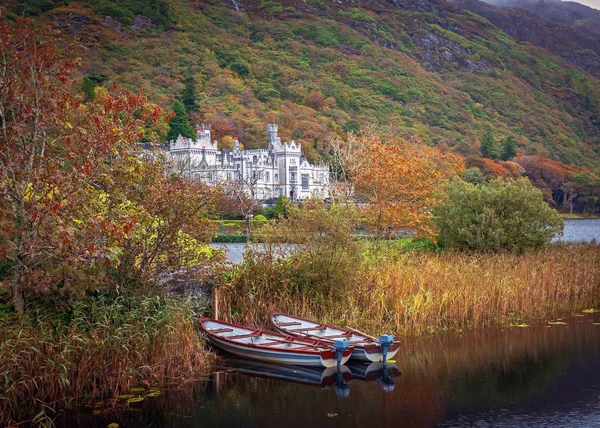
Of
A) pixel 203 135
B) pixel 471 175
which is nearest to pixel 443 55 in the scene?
pixel 203 135

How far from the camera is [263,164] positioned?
3393 inches

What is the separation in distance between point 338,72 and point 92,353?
135 meters

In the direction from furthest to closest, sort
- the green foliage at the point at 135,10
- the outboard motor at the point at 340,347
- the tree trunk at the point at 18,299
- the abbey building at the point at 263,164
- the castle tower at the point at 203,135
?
the green foliage at the point at 135,10 < the castle tower at the point at 203,135 < the abbey building at the point at 263,164 < the outboard motor at the point at 340,347 < the tree trunk at the point at 18,299

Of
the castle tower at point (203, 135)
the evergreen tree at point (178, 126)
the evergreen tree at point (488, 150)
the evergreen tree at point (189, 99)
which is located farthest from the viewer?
the evergreen tree at point (189, 99)

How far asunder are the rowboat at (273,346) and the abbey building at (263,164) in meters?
64.9

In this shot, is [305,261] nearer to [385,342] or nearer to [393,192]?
[385,342]

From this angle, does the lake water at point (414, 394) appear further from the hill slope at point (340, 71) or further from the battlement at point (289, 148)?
the hill slope at point (340, 71)

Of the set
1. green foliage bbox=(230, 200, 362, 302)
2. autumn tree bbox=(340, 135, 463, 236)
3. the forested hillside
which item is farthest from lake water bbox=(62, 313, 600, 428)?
the forested hillside

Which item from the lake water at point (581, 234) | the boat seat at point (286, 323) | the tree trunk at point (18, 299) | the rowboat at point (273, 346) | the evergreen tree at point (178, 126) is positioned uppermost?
the evergreen tree at point (178, 126)

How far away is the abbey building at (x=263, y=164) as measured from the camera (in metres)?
81.4

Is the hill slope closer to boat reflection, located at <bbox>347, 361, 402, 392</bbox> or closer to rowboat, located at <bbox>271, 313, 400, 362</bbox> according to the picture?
rowboat, located at <bbox>271, 313, 400, 362</bbox>

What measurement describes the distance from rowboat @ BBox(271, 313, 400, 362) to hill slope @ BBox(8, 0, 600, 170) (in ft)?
262

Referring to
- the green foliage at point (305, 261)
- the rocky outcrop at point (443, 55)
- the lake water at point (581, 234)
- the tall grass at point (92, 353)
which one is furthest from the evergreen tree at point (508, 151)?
the tall grass at point (92, 353)

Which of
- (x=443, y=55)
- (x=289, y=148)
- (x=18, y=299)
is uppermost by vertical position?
(x=443, y=55)
